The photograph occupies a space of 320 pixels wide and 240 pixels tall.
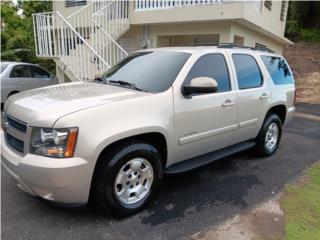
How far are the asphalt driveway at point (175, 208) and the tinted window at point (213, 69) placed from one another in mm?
1335

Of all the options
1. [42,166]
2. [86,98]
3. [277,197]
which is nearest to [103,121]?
[86,98]

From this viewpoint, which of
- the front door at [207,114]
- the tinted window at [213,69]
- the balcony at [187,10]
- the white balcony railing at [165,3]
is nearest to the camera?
the front door at [207,114]

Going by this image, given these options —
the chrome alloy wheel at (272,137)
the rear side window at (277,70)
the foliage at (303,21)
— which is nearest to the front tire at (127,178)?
the chrome alloy wheel at (272,137)

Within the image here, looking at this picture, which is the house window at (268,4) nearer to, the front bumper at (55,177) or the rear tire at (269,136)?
the rear tire at (269,136)

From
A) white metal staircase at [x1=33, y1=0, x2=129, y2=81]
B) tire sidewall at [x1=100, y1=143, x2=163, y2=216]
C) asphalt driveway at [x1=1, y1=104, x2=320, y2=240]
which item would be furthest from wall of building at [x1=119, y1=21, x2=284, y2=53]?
tire sidewall at [x1=100, y1=143, x2=163, y2=216]

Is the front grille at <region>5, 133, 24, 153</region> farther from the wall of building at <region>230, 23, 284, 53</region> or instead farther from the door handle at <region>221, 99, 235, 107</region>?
the wall of building at <region>230, 23, 284, 53</region>

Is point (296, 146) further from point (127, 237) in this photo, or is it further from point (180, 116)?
point (127, 237)

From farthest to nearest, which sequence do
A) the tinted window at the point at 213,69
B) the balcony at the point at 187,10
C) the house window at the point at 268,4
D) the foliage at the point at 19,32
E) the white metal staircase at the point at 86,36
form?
1. the foliage at the point at 19,32
2. the house window at the point at 268,4
3. the white metal staircase at the point at 86,36
4. the balcony at the point at 187,10
5. the tinted window at the point at 213,69

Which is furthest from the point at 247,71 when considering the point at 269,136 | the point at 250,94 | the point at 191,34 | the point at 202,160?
the point at 191,34

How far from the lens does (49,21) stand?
939cm

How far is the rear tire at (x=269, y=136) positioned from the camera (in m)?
5.31

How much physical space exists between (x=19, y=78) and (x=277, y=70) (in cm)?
784

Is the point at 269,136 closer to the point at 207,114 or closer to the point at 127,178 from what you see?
the point at 207,114

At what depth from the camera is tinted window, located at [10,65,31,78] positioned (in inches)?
386
